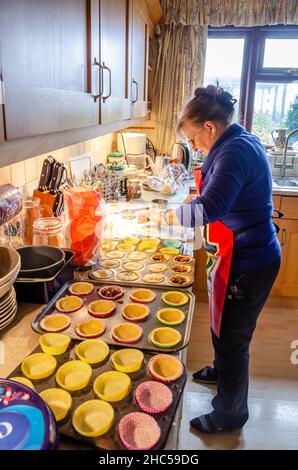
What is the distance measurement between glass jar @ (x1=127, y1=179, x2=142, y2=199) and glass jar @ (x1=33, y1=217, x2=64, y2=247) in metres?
0.98

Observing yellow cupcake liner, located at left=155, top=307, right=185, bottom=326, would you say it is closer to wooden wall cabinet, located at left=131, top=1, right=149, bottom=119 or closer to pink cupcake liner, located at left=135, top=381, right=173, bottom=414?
pink cupcake liner, located at left=135, top=381, right=173, bottom=414

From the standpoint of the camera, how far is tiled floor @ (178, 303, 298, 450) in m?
1.61


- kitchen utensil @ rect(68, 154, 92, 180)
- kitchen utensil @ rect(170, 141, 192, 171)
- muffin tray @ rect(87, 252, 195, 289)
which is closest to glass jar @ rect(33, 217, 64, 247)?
muffin tray @ rect(87, 252, 195, 289)

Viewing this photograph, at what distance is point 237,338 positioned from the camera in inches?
58.1

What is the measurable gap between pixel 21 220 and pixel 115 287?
0.44m

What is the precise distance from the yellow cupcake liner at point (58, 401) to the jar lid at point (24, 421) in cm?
12

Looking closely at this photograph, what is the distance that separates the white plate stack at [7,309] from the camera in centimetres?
92

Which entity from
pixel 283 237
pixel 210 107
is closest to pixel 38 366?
pixel 210 107

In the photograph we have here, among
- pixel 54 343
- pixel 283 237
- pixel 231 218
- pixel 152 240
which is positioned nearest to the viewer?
pixel 54 343

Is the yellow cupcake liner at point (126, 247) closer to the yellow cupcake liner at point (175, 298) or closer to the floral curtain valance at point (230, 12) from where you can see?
the yellow cupcake liner at point (175, 298)

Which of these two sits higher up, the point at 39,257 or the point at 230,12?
the point at 230,12

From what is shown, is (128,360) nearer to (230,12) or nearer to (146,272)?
(146,272)

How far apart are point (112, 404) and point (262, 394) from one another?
55.8 inches

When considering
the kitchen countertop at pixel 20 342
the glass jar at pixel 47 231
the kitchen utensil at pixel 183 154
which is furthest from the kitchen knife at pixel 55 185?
the kitchen utensil at pixel 183 154
